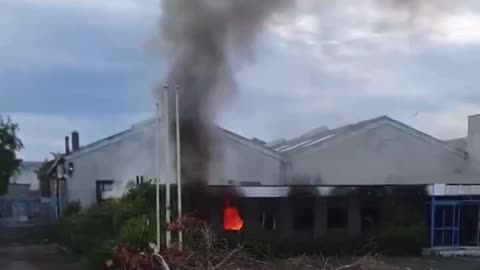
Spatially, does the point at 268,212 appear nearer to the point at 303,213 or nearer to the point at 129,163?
the point at 303,213

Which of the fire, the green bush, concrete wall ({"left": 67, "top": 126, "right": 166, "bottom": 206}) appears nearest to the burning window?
the fire

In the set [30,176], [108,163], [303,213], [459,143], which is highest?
[459,143]

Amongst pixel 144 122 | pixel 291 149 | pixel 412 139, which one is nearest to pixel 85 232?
pixel 144 122

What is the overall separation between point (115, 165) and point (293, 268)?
21.2 metres

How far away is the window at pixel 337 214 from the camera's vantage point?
82.3ft

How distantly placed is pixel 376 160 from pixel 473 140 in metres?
4.88

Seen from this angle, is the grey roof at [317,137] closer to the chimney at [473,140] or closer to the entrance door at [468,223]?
the chimney at [473,140]

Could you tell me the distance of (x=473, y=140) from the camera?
31000 mm

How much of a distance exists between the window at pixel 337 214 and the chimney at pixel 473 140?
28.6 ft

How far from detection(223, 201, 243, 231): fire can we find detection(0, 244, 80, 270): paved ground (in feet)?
16.0

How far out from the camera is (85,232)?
66.8ft

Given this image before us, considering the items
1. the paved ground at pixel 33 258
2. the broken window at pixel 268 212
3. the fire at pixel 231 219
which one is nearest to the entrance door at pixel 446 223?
the broken window at pixel 268 212

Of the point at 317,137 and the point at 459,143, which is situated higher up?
the point at 317,137

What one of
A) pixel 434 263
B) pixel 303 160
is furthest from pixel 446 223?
pixel 303 160
